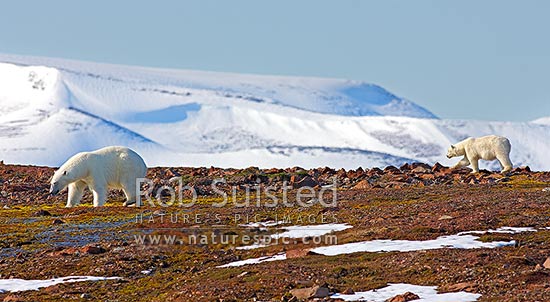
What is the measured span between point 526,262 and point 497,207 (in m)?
11.1

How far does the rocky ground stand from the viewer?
28609 mm

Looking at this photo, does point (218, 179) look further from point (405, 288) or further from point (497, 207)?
point (405, 288)

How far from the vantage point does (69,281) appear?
31.8 metres

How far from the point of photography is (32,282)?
32.1m

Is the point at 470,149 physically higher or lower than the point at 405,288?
higher

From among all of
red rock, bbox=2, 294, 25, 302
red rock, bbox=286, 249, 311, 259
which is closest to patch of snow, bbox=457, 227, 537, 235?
red rock, bbox=286, 249, 311, 259

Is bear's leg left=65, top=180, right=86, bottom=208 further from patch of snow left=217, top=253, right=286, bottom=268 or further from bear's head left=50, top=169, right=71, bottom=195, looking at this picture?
patch of snow left=217, top=253, right=286, bottom=268

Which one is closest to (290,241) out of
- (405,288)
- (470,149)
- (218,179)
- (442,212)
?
(442,212)

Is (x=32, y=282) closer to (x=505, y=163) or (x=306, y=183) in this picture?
(x=306, y=183)

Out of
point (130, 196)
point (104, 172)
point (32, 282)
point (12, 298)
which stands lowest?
point (12, 298)

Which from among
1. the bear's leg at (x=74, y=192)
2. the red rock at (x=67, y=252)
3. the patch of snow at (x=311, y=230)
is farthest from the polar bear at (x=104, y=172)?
the red rock at (x=67, y=252)

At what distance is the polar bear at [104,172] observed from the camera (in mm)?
49375

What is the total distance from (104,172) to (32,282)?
1743cm

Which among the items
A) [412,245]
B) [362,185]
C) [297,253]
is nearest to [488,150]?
[362,185]
